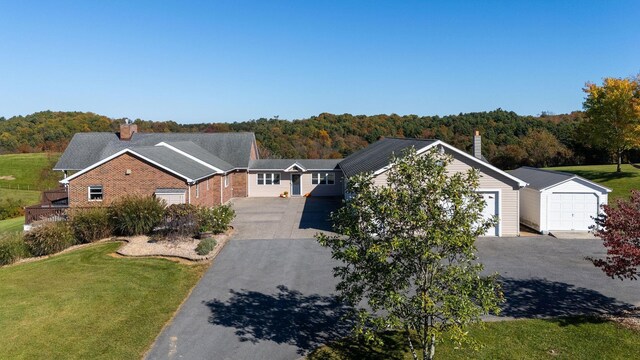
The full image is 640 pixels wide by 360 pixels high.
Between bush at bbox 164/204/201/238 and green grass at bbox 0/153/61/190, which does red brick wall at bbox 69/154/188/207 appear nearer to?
bush at bbox 164/204/201/238

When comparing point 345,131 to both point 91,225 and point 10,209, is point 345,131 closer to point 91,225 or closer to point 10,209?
point 10,209

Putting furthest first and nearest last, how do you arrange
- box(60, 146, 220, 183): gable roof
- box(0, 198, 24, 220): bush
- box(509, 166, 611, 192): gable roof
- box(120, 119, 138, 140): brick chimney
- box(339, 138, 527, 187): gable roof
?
1. box(120, 119, 138, 140): brick chimney
2. box(0, 198, 24, 220): bush
3. box(60, 146, 220, 183): gable roof
4. box(509, 166, 611, 192): gable roof
5. box(339, 138, 527, 187): gable roof

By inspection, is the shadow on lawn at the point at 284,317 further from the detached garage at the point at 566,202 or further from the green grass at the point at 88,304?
the detached garage at the point at 566,202

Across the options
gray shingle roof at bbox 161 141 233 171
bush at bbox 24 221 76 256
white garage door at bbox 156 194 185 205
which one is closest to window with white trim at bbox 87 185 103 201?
white garage door at bbox 156 194 185 205

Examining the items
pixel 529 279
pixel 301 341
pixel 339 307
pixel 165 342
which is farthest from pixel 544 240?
pixel 165 342

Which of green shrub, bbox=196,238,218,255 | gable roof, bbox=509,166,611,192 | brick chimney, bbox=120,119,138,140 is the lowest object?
green shrub, bbox=196,238,218,255

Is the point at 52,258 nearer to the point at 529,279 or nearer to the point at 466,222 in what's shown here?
the point at 466,222

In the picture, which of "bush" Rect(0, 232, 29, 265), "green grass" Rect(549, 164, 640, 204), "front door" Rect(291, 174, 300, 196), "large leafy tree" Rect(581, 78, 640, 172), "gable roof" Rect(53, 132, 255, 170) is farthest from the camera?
"front door" Rect(291, 174, 300, 196)

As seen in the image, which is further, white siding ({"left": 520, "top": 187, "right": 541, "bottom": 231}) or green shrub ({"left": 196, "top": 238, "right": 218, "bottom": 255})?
white siding ({"left": 520, "top": 187, "right": 541, "bottom": 231})
